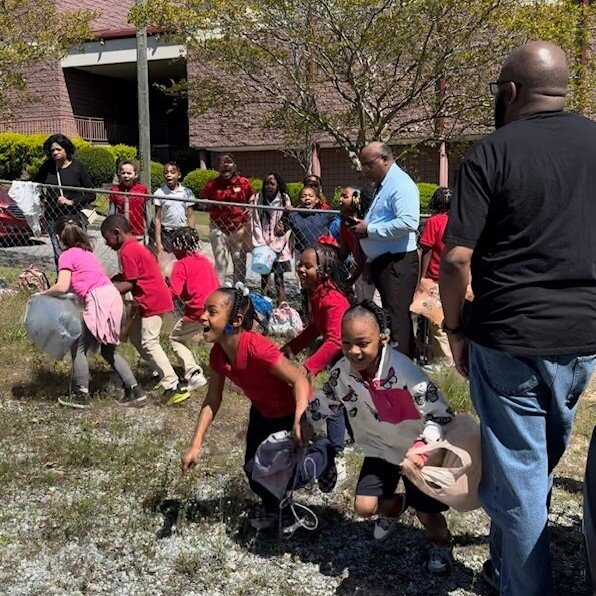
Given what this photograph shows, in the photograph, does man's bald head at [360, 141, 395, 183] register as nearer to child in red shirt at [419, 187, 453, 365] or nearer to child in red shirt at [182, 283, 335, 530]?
child in red shirt at [419, 187, 453, 365]

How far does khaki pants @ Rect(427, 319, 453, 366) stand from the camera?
233 inches

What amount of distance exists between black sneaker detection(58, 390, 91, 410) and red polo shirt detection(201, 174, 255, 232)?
9.97ft

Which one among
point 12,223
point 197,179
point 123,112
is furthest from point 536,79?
point 123,112

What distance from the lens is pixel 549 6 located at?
8.49m

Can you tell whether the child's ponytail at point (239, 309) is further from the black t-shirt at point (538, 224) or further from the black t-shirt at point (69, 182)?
the black t-shirt at point (69, 182)

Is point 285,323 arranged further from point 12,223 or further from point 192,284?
point 12,223

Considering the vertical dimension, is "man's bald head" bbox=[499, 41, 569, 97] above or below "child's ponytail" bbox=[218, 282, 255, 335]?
above

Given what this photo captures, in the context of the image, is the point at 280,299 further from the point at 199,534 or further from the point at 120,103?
the point at 120,103

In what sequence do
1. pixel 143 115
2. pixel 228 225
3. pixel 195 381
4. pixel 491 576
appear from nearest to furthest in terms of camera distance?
pixel 491 576 → pixel 195 381 → pixel 228 225 → pixel 143 115

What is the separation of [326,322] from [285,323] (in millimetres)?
2474

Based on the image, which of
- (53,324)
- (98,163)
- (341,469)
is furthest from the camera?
(98,163)

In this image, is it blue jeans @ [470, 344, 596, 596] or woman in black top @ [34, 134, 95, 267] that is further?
woman in black top @ [34, 134, 95, 267]

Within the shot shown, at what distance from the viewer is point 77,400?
16.9 ft

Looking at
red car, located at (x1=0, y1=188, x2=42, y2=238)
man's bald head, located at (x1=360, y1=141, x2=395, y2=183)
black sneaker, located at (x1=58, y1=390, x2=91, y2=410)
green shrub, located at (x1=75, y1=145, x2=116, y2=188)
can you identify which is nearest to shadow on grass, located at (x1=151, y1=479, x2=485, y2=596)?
black sneaker, located at (x1=58, y1=390, x2=91, y2=410)
